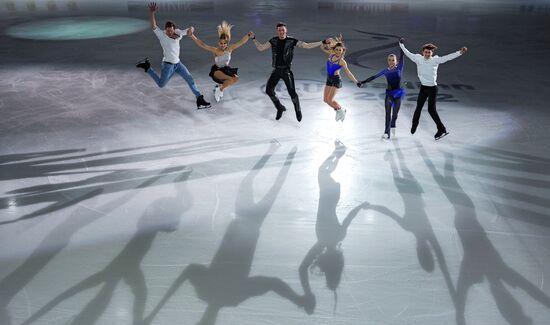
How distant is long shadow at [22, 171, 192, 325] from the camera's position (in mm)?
4062

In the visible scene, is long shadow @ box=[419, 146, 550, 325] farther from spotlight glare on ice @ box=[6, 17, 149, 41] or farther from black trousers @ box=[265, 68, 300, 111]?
spotlight glare on ice @ box=[6, 17, 149, 41]

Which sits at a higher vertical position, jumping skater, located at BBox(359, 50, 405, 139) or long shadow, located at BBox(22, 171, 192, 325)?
jumping skater, located at BBox(359, 50, 405, 139)

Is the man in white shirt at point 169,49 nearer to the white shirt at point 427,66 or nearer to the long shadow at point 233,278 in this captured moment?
the white shirt at point 427,66

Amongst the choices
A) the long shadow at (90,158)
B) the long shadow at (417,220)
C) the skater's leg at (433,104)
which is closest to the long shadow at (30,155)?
the long shadow at (90,158)

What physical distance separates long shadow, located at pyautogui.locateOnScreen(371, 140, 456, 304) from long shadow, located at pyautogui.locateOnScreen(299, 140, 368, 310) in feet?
1.81

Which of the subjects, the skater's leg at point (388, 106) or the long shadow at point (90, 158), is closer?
the long shadow at point (90, 158)

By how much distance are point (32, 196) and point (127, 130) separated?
8.55 ft

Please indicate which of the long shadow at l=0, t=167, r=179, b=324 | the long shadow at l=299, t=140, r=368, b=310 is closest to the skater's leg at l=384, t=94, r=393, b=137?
the long shadow at l=299, t=140, r=368, b=310

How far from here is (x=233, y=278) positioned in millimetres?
4492

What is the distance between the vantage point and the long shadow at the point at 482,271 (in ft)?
13.5

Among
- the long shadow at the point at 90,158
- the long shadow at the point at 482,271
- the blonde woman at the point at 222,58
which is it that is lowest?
the long shadow at the point at 482,271

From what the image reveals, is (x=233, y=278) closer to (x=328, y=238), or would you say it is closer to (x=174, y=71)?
(x=328, y=238)

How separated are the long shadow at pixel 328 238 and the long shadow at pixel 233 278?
0.35 metres

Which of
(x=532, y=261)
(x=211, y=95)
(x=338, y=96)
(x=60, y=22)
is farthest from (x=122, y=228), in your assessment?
(x=60, y=22)
